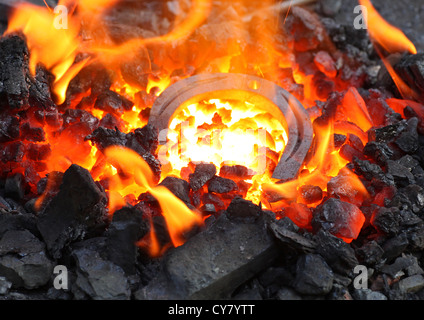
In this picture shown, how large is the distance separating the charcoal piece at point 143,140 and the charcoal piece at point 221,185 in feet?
2.87

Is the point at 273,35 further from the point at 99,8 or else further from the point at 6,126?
the point at 6,126

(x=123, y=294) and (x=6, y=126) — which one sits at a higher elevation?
(x=6, y=126)

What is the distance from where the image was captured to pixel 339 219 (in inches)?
177

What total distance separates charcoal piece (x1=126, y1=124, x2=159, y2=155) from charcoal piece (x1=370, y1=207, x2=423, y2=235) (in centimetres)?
268

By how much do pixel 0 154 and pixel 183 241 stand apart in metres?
2.49

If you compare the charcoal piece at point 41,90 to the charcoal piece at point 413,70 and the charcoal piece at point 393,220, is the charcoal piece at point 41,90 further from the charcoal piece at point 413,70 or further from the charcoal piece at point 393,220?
the charcoal piece at point 413,70

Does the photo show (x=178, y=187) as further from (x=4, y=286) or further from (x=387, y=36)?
(x=387, y=36)

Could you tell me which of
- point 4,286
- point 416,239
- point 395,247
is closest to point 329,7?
point 416,239

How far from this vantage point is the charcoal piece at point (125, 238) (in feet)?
13.2

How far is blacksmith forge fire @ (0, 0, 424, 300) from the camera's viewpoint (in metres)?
4.05

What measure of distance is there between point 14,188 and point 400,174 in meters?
4.46

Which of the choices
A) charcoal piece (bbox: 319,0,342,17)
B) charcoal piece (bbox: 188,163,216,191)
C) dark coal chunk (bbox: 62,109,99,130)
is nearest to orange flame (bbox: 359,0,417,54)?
charcoal piece (bbox: 319,0,342,17)

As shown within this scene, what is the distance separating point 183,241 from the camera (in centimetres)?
436
